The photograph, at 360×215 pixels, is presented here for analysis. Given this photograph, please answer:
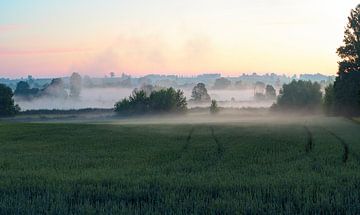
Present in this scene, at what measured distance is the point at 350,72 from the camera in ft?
261

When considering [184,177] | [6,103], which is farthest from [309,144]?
[6,103]

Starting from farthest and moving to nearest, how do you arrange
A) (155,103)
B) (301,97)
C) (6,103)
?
1. (301,97)
2. (155,103)
3. (6,103)

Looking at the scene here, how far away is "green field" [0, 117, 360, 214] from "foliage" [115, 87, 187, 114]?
103011 mm

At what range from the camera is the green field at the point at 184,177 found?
1653cm

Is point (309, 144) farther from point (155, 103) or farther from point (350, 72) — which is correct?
point (155, 103)

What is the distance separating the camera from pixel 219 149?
3284cm

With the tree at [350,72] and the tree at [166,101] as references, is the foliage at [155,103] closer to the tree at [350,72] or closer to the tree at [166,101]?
the tree at [166,101]

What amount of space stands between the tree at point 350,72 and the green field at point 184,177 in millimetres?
43247

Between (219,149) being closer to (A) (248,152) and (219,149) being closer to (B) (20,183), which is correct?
(A) (248,152)

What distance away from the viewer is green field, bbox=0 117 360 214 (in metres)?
16.5

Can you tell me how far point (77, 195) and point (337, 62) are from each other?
71.2 meters

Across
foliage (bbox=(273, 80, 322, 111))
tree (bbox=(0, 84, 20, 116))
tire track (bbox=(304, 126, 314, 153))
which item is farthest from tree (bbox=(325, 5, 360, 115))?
tree (bbox=(0, 84, 20, 116))

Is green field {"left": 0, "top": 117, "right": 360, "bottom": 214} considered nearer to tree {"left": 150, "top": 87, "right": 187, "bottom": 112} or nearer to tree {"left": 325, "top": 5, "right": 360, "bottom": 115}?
tree {"left": 325, "top": 5, "right": 360, "bottom": 115}

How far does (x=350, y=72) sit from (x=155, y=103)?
234 ft
